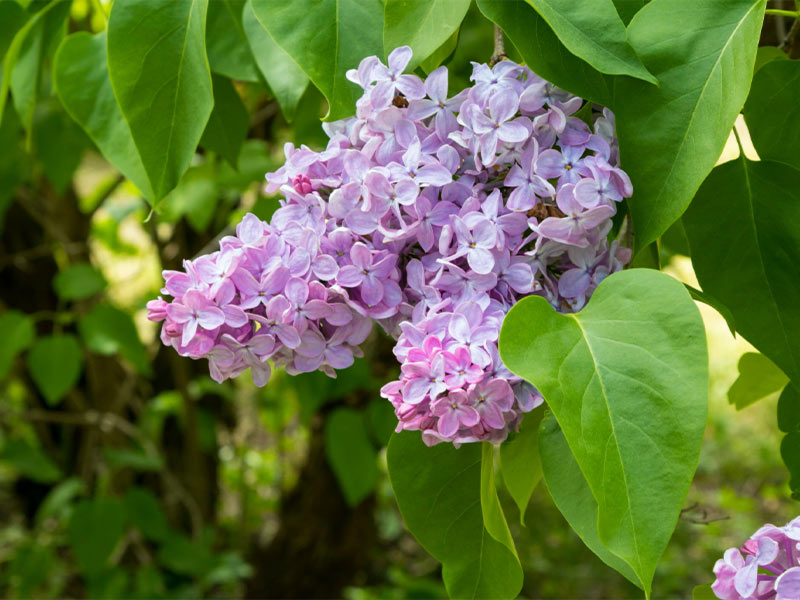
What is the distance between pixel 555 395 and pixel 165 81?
0.28 m

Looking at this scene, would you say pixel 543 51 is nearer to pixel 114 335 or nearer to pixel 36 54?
pixel 36 54

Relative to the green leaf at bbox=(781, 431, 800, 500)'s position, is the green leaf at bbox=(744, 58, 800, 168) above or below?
above

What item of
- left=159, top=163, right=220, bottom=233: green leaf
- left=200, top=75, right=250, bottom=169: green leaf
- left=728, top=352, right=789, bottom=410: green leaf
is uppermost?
left=200, top=75, right=250, bottom=169: green leaf

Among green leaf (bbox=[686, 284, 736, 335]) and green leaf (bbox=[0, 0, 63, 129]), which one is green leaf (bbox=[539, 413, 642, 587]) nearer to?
green leaf (bbox=[686, 284, 736, 335])

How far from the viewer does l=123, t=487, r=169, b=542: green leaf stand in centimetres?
157

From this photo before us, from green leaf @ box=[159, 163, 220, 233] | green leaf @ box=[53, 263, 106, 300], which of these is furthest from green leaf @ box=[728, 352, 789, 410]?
green leaf @ box=[53, 263, 106, 300]

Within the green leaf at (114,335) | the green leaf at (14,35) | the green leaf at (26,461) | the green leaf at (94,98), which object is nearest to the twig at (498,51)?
the green leaf at (94,98)

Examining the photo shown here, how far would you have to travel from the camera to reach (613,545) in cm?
31

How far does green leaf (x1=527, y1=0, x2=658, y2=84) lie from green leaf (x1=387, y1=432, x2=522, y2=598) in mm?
198

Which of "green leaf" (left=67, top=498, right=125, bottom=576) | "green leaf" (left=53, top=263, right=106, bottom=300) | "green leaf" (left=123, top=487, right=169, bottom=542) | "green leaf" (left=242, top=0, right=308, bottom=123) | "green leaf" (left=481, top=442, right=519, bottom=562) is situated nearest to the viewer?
"green leaf" (left=481, top=442, right=519, bottom=562)

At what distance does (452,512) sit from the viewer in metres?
0.45

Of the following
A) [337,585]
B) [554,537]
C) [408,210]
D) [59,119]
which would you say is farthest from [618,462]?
[554,537]

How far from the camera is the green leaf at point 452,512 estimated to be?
44 centimetres

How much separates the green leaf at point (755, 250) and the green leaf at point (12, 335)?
1.13m
